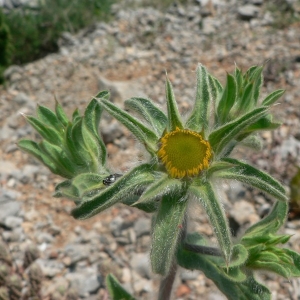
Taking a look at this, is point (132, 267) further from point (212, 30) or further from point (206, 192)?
point (212, 30)

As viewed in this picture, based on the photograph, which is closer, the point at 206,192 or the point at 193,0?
the point at 206,192

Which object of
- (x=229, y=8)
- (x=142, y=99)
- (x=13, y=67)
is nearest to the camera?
(x=142, y=99)

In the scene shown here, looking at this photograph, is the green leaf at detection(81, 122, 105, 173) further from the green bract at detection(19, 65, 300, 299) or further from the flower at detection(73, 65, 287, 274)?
the flower at detection(73, 65, 287, 274)

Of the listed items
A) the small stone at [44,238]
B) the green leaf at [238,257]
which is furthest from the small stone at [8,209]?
the green leaf at [238,257]

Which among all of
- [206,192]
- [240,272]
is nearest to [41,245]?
[240,272]

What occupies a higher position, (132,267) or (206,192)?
(206,192)

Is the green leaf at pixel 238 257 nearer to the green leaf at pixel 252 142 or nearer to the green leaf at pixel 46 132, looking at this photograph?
the green leaf at pixel 252 142

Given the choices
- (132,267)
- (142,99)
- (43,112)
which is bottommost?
(132,267)

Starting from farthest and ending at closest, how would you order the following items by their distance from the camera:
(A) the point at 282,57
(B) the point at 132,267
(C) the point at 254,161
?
(A) the point at 282,57 < (C) the point at 254,161 < (B) the point at 132,267
